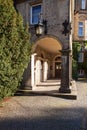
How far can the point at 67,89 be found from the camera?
9.94 m

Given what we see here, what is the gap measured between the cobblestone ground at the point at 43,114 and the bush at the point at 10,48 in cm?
84

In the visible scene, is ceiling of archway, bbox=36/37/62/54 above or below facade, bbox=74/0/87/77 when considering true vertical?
below

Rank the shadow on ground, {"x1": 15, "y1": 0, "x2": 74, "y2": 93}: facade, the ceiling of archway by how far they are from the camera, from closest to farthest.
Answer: the shadow on ground → {"x1": 15, "y1": 0, "x2": 74, "y2": 93}: facade → the ceiling of archway

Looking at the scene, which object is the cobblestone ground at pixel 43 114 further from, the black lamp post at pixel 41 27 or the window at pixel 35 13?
the window at pixel 35 13

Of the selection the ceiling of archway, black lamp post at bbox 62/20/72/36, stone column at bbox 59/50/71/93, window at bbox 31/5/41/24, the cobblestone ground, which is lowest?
the cobblestone ground

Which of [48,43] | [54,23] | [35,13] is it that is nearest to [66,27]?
[54,23]

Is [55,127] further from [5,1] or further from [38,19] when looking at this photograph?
[38,19]

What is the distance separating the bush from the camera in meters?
7.32

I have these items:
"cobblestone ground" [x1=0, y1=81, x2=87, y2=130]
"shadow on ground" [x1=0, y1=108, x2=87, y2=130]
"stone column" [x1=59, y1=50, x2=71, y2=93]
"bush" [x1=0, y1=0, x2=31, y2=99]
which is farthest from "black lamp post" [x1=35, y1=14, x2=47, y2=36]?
"shadow on ground" [x1=0, y1=108, x2=87, y2=130]

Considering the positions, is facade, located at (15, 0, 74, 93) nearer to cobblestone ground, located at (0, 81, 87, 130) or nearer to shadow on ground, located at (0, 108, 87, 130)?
cobblestone ground, located at (0, 81, 87, 130)

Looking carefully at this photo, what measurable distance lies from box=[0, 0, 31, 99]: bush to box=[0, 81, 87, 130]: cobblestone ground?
838mm

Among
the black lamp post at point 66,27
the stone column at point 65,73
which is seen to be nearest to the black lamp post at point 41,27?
the black lamp post at point 66,27

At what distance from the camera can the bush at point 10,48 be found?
7.32 metres

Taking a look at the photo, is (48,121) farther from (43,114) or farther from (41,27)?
(41,27)
